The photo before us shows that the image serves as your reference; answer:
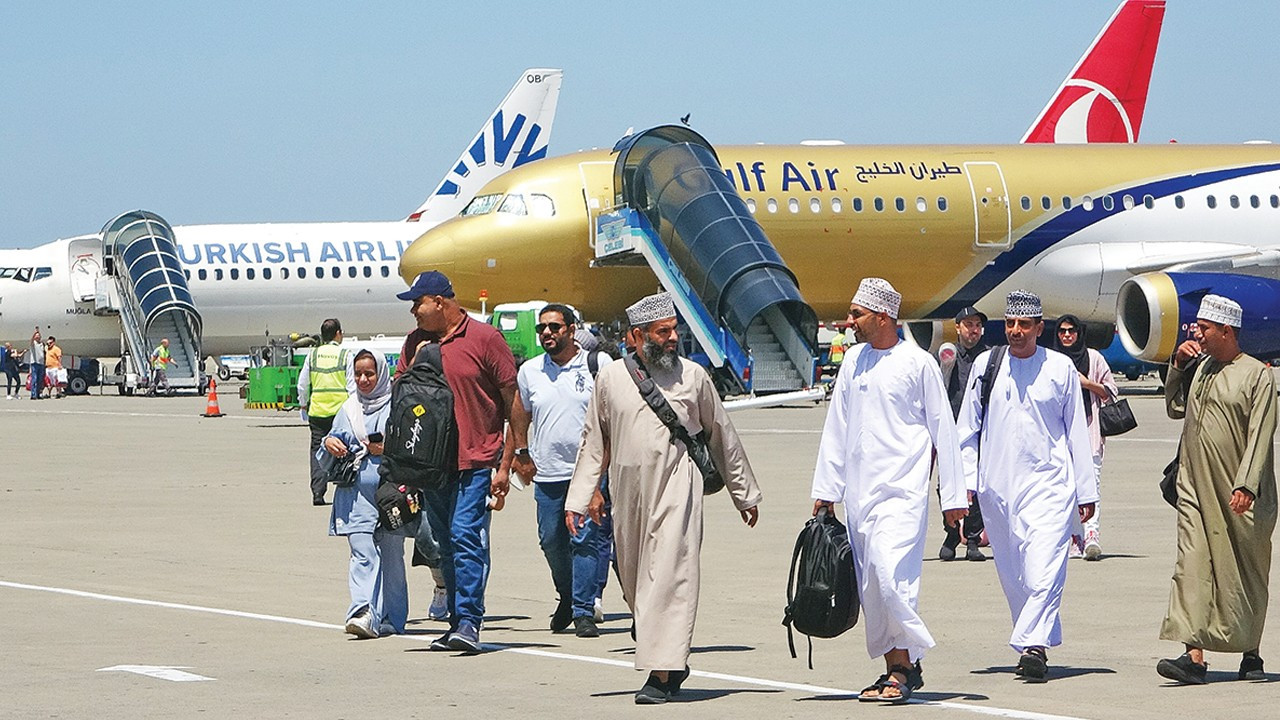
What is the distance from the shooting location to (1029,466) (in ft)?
29.8

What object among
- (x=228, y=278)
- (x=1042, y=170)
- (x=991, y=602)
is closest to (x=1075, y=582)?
(x=991, y=602)

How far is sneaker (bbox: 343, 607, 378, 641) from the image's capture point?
32.5 ft

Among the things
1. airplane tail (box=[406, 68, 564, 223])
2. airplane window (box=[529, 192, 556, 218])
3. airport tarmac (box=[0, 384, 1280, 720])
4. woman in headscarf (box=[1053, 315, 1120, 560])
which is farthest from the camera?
airplane tail (box=[406, 68, 564, 223])

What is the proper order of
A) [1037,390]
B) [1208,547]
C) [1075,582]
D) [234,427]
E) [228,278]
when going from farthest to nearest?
[228,278], [234,427], [1075,582], [1037,390], [1208,547]

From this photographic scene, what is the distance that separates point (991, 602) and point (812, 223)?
21.0 metres

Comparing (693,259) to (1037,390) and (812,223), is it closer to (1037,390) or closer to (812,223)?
(812,223)

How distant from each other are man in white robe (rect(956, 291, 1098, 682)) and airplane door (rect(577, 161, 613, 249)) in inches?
863

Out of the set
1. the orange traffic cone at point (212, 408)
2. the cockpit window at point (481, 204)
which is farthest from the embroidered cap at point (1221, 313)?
the orange traffic cone at point (212, 408)

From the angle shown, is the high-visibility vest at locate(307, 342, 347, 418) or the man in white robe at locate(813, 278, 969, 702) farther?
the high-visibility vest at locate(307, 342, 347, 418)

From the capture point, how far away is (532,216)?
102 ft

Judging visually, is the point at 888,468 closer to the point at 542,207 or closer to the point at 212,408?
the point at 542,207

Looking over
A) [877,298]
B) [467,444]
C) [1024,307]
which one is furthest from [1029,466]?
[467,444]

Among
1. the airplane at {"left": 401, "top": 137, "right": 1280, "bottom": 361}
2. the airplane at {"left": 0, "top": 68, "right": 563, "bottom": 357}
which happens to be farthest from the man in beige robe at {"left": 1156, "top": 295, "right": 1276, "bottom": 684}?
the airplane at {"left": 0, "top": 68, "right": 563, "bottom": 357}

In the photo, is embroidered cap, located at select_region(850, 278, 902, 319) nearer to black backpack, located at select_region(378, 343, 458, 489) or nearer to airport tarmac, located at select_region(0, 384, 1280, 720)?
airport tarmac, located at select_region(0, 384, 1280, 720)
